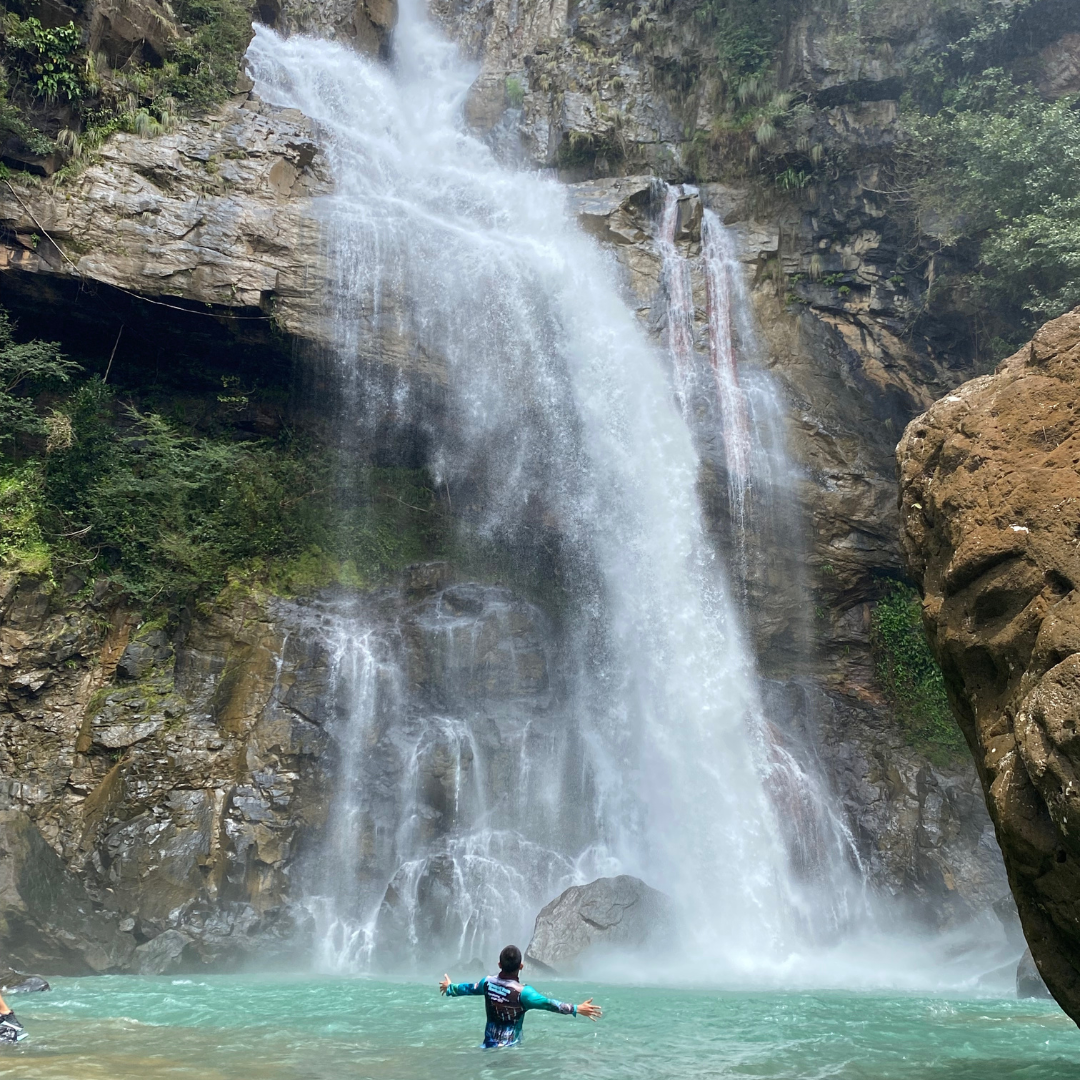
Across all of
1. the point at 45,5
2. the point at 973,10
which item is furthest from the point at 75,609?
the point at 973,10

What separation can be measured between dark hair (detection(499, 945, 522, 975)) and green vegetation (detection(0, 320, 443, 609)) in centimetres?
1043

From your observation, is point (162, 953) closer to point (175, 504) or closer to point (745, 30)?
point (175, 504)

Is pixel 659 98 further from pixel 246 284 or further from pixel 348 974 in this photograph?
pixel 348 974

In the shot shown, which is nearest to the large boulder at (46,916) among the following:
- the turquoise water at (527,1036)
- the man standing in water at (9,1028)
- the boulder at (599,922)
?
the turquoise water at (527,1036)

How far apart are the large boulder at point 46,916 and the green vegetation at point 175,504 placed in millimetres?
4084

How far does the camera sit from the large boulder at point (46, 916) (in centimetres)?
1145

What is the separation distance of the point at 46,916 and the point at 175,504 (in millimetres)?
6871

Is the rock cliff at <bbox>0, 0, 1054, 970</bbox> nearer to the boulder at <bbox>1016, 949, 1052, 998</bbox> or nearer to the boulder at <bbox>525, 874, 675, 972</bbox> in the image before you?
the boulder at <bbox>525, 874, 675, 972</bbox>

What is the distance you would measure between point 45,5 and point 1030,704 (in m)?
19.0

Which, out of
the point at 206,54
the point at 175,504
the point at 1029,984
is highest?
the point at 206,54

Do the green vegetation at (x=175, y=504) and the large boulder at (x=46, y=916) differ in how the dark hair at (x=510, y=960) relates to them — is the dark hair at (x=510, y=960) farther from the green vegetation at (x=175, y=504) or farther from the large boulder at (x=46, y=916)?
the green vegetation at (x=175, y=504)

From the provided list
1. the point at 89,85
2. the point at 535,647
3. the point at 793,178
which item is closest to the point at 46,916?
the point at 535,647

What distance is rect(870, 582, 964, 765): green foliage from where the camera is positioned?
53.5 feet

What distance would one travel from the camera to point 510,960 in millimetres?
6320
